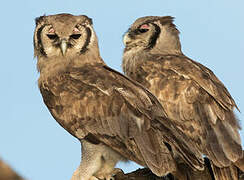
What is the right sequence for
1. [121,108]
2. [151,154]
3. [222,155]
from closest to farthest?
[151,154], [121,108], [222,155]

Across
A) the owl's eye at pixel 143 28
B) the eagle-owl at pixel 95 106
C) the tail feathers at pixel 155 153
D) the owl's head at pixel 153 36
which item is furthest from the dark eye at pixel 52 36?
the owl's eye at pixel 143 28

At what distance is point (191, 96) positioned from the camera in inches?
279

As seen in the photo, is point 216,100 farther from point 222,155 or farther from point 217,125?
point 222,155

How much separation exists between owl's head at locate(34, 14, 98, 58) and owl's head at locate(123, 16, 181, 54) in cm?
198

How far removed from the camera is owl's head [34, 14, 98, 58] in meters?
6.42

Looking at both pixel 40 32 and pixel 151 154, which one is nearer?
pixel 151 154

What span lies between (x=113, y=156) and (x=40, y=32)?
94.7 inches

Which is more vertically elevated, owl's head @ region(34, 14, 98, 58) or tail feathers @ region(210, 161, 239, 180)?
owl's head @ region(34, 14, 98, 58)

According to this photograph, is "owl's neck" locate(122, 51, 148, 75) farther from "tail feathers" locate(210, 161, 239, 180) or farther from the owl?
"tail feathers" locate(210, 161, 239, 180)

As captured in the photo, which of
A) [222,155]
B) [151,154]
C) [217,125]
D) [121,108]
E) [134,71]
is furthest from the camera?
[134,71]

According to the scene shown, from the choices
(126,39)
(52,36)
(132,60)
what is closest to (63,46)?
(52,36)

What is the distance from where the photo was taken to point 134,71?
317 inches

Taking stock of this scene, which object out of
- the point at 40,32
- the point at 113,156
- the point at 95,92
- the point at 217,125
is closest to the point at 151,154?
the point at 113,156

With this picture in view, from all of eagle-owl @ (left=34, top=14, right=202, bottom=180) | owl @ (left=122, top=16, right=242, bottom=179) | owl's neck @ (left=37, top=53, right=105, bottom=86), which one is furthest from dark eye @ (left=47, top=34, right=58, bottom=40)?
owl @ (left=122, top=16, right=242, bottom=179)
